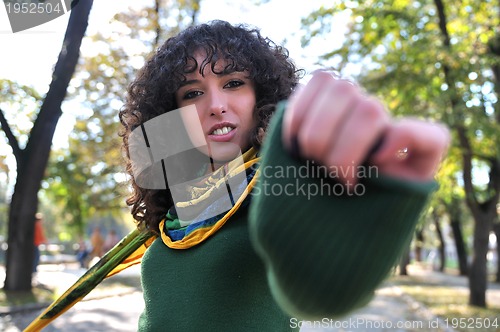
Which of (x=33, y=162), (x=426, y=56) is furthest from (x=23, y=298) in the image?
(x=426, y=56)

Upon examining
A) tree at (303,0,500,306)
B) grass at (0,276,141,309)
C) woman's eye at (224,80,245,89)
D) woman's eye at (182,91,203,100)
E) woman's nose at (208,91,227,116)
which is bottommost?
grass at (0,276,141,309)

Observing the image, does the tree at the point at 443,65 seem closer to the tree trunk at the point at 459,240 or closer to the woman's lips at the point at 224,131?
the woman's lips at the point at 224,131

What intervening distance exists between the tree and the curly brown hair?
8.59m

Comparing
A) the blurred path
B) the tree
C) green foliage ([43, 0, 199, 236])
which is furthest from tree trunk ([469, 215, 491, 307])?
green foliage ([43, 0, 199, 236])

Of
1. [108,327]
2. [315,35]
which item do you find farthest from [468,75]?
[108,327]

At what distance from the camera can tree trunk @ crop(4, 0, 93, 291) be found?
10352 millimetres

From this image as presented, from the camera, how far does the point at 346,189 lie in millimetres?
789

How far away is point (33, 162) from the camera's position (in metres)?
10.9

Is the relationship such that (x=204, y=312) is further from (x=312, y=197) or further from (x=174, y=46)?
(x=174, y=46)

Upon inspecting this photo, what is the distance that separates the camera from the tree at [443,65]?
33.3 feet

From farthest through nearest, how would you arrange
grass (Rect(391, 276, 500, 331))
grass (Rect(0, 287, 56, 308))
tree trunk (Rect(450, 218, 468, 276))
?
tree trunk (Rect(450, 218, 468, 276)) → grass (Rect(391, 276, 500, 331)) → grass (Rect(0, 287, 56, 308))

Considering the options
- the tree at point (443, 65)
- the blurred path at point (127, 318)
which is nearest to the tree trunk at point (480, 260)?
the tree at point (443, 65)

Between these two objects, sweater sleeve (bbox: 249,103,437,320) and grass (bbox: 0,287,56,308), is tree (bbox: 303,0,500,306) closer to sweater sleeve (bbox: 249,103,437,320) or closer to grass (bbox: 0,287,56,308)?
grass (bbox: 0,287,56,308)

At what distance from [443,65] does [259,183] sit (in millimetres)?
10417
